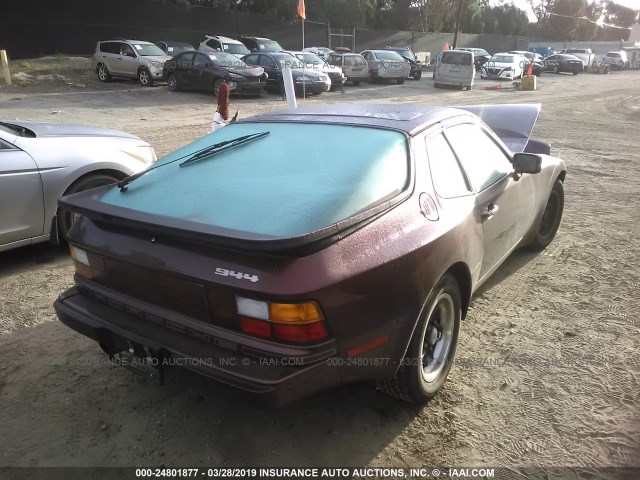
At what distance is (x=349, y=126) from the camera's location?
2965 millimetres

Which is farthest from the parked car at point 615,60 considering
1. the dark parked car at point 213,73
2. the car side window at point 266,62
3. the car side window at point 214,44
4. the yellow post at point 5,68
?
the yellow post at point 5,68

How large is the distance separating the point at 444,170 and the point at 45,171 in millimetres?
3291

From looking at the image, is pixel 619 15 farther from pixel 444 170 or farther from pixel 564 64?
pixel 444 170

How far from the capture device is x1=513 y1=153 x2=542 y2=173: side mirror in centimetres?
344

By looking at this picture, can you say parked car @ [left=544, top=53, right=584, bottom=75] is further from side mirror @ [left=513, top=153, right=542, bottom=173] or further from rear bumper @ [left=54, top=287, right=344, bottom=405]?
rear bumper @ [left=54, top=287, right=344, bottom=405]

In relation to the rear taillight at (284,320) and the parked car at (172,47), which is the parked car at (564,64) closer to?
the parked car at (172,47)

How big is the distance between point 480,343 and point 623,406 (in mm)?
854

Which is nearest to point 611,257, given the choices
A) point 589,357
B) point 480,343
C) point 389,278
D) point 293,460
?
point 589,357

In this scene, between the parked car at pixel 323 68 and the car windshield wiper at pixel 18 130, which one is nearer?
the car windshield wiper at pixel 18 130

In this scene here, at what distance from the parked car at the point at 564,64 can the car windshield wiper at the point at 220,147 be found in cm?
3967

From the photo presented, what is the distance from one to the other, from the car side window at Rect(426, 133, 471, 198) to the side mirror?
2.41ft

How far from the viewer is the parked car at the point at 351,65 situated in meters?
23.2

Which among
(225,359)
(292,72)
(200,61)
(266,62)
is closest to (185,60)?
(200,61)

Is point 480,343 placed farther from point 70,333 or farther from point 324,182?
point 70,333
